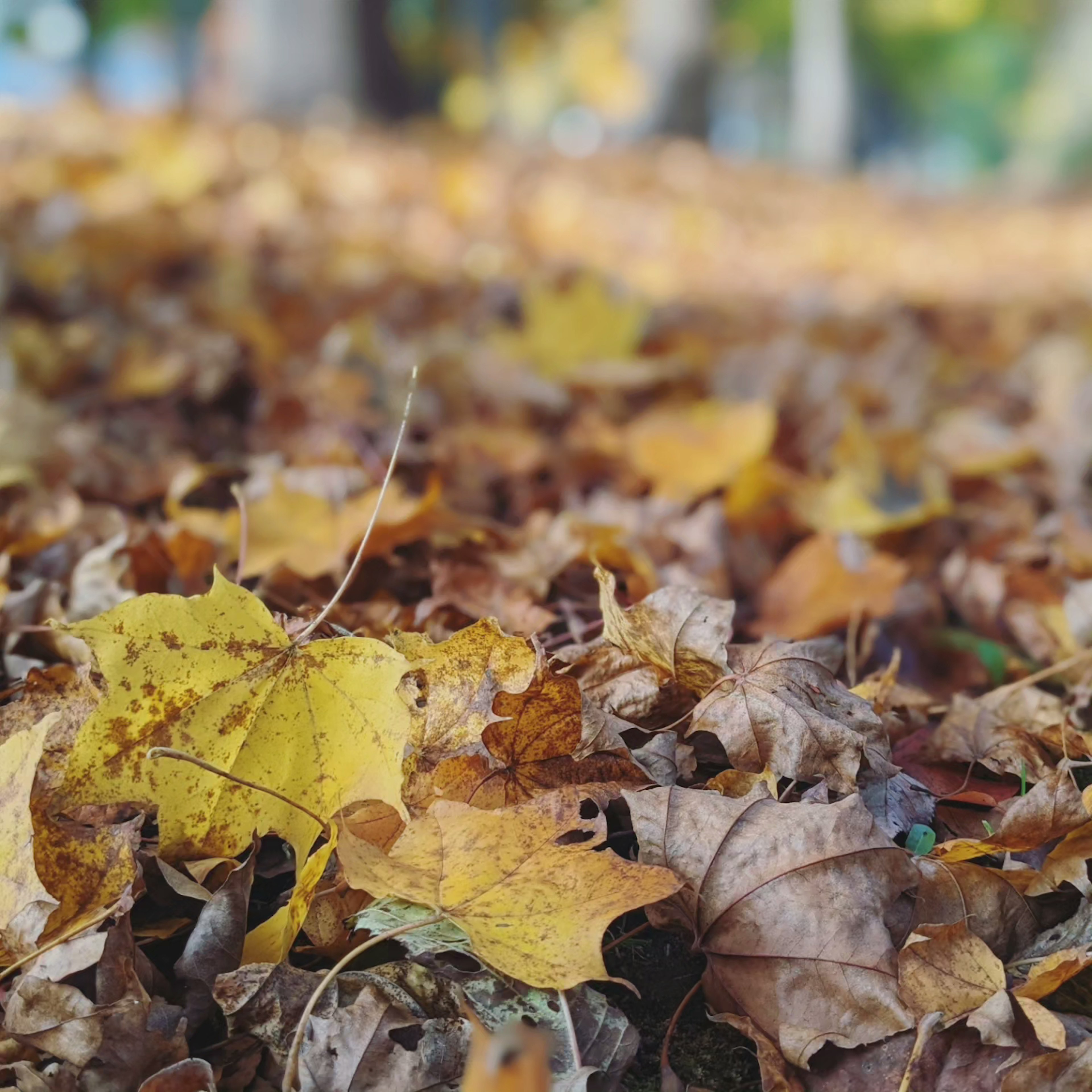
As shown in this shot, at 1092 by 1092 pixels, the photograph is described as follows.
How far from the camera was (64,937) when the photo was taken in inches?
28.9

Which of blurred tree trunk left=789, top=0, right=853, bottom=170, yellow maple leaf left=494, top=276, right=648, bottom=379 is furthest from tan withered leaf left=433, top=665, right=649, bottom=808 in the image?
blurred tree trunk left=789, top=0, right=853, bottom=170

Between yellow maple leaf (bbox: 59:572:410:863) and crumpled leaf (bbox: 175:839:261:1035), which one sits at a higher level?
yellow maple leaf (bbox: 59:572:410:863)

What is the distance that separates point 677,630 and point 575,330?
1.53 metres

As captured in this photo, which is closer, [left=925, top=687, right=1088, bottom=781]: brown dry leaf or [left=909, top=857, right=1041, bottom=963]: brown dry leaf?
[left=909, top=857, right=1041, bottom=963]: brown dry leaf

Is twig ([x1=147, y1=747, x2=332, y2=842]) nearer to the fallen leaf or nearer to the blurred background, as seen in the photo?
the fallen leaf

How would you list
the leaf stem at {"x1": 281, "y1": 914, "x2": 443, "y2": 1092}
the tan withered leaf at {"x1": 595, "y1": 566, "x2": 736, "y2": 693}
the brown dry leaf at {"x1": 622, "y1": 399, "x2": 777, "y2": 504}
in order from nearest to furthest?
the leaf stem at {"x1": 281, "y1": 914, "x2": 443, "y2": 1092} → the tan withered leaf at {"x1": 595, "y1": 566, "x2": 736, "y2": 693} → the brown dry leaf at {"x1": 622, "y1": 399, "x2": 777, "y2": 504}

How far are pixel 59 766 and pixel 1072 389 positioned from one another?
2.10m

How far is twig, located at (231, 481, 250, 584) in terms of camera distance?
1094 mm

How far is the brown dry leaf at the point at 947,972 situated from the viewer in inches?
28.2

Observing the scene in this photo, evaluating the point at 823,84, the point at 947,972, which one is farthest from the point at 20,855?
the point at 823,84

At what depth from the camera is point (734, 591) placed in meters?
1.40

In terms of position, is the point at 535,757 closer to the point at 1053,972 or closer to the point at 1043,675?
the point at 1053,972

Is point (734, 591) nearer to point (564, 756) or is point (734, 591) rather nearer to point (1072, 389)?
point (564, 756)

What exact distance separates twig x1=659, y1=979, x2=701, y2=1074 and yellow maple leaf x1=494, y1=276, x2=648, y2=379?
169cm
